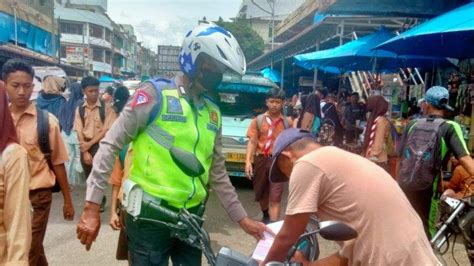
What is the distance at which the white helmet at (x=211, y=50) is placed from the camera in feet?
7.89

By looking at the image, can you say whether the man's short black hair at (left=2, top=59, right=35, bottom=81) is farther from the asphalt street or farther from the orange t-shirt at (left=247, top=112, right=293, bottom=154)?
the orange t-shirt at (left=247, top=112, right=293, bottom=154)

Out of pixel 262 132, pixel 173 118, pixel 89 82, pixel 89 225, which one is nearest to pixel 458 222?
pixel 173 118

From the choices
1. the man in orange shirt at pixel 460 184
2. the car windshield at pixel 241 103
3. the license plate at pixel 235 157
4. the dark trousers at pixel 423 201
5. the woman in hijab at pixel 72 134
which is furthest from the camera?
the car windshield at pixel 241 103

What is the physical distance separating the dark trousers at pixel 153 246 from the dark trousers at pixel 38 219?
119 cm

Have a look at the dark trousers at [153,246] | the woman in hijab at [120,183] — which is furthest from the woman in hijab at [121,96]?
the dark trousers at [153,246]

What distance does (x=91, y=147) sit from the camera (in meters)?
6.86

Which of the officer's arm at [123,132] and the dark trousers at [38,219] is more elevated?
the officer's arm at [123,132]

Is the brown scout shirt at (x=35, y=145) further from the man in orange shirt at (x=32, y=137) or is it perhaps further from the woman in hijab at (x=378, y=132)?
the woman in hijab at (x=378, y=132)

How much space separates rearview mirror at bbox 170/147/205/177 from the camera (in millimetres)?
2262

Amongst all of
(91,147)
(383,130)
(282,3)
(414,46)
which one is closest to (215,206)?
(91,147)

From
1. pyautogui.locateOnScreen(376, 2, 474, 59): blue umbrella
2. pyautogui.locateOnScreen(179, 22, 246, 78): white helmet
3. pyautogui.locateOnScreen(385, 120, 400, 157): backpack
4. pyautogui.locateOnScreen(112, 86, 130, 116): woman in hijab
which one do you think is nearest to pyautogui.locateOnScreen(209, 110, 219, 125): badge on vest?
pyautogui.locateOnScreen(179, 22, 246, 78): white helmet

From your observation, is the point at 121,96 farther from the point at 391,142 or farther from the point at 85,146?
the point at 391,142

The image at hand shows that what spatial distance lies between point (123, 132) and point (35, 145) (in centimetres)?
140

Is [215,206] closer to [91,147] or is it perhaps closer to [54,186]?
[91,147]
